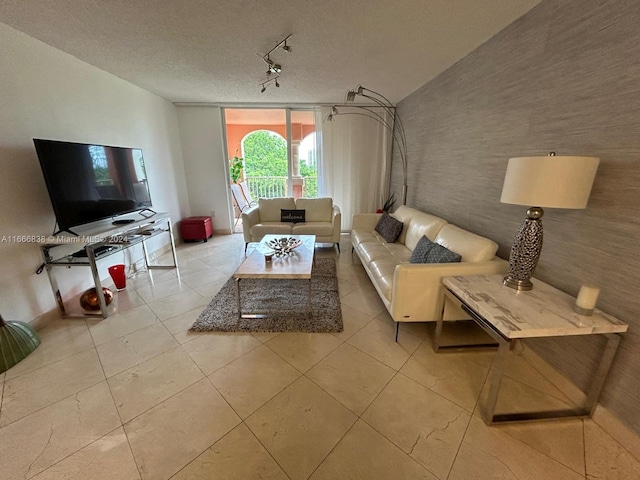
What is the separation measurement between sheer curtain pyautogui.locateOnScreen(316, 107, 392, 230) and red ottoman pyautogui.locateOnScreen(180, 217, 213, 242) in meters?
2.21

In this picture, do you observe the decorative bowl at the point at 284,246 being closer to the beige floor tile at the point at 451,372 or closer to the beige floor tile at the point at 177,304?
the beige floor tile at the point at 177,304

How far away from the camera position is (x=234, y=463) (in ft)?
3.93

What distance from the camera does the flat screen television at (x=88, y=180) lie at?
2.09m

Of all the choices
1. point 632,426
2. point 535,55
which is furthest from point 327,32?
point 632,426

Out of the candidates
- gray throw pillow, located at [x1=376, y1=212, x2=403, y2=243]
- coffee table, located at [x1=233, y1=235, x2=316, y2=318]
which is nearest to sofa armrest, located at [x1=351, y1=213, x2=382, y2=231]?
gray throw pillow, located at [x1=376, y1=212, x2=403, y2=243]

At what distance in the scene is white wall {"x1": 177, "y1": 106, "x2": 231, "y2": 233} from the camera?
458 cm

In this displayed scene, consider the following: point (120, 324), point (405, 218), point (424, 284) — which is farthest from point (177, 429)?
point (405, 218)

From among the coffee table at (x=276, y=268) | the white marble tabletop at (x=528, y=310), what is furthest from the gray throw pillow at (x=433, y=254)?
the coffee table at (x=276, y=268)

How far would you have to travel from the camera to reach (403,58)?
102 inches

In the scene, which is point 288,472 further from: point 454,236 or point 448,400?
point 454,236

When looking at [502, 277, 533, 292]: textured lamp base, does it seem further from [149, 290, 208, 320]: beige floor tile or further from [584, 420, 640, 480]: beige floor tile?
[149, 290, 208, 320]: beige floor tile

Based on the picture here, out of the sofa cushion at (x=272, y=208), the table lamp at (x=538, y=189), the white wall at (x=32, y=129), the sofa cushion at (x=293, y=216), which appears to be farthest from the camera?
the sofa cushion at (x=272, y=208)

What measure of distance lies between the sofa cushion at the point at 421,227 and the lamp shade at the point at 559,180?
126 cm

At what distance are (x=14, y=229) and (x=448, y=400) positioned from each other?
3.33 m
